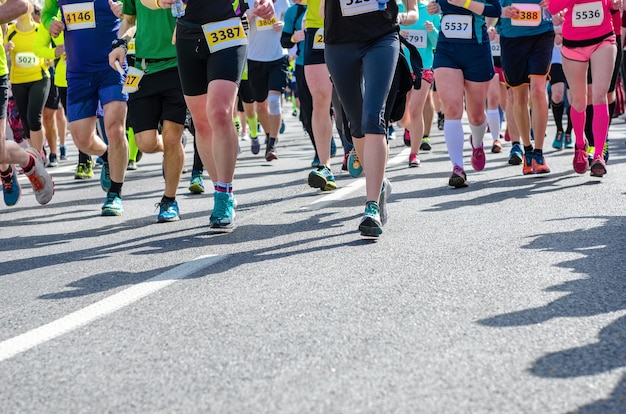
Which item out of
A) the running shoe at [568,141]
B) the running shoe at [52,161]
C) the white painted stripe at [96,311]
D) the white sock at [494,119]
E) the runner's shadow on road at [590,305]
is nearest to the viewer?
the runner's shadow on road at [590,305]

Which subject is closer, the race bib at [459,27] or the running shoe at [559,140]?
the race bib at [459,27]

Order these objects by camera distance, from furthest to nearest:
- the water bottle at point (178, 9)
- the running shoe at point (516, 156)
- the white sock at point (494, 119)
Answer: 1. the white sock at point (494, 119)
2. the running shoe at point (516, 156)
3. the water bottle at point (178, 9)

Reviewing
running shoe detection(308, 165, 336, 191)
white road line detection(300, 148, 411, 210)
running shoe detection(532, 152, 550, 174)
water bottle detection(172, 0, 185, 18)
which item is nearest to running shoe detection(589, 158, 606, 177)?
running shoe detection(532, 152, 550, 174)

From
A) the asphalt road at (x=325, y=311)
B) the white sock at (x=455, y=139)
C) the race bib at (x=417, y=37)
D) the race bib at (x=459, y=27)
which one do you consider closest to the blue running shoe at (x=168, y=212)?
the asphalt road at (x=325, y=311)

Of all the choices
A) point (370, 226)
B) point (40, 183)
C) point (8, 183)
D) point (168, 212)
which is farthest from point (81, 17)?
point (370, 226)

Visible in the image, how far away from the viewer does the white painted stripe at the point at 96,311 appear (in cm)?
394

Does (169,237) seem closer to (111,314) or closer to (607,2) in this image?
(111,314)

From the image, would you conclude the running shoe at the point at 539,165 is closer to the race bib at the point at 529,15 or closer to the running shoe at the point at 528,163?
the running shoe at the point at 528,163

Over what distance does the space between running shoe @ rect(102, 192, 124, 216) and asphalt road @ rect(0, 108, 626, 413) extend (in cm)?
22

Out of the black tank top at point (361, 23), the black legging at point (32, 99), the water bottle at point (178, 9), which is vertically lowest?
the black legging at point (32, 99)

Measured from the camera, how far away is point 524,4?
30.8 feet

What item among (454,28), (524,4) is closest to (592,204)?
(454,28)

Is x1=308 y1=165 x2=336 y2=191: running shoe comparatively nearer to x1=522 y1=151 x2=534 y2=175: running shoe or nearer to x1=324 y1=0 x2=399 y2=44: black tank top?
x1=522 y1=151 x2=534 y2=175: running shoe

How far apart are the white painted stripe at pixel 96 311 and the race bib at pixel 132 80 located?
2.19 meters
